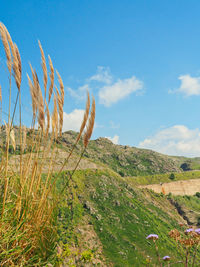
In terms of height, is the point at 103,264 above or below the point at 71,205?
below

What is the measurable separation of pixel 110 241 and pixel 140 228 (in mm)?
5855

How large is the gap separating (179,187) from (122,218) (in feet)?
87.0

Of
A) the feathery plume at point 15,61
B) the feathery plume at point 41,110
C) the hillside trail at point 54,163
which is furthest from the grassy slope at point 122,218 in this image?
the feathery plume at point 15,61

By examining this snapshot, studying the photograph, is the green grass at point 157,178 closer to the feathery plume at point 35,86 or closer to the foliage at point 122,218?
the foliage at point 122,218

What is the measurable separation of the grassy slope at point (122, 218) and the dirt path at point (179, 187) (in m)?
6.64

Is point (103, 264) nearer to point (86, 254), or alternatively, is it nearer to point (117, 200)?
point (117, 200)

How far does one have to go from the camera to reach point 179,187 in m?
47.2

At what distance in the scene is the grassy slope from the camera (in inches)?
792

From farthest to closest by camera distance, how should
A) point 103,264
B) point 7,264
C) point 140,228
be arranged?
1. point 140,228
2. point 103,264
3. point 7,264

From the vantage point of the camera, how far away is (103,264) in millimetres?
17203

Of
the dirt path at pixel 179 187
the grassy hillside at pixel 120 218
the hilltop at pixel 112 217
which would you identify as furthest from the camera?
the dirt path at pixel 179 187

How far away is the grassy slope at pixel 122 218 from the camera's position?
2012 centimetres

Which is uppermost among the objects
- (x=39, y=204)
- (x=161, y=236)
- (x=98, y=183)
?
(x=39, y=204)

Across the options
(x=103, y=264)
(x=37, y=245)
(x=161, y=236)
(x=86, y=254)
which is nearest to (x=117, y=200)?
(x=161, y=236)
